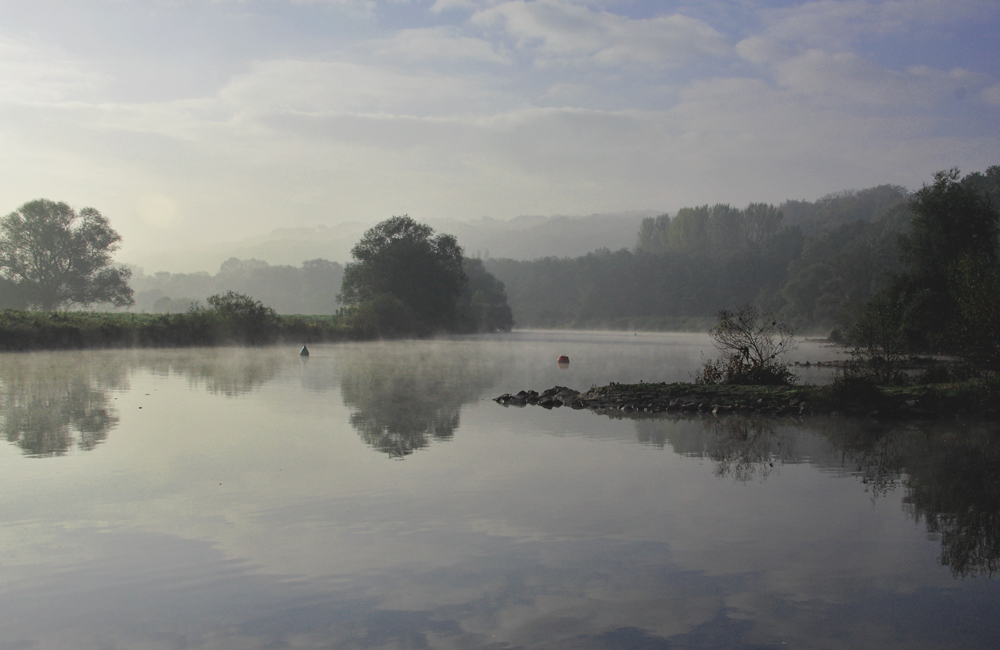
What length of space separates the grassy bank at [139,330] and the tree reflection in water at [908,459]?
40.4 m

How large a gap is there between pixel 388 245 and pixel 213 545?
80.8 meters

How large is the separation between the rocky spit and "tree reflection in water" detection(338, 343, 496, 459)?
8.50 ft

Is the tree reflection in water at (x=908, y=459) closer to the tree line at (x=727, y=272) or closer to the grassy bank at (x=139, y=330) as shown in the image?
the grassy bank at (x=139, y=330)

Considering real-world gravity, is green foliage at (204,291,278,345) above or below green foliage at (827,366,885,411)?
above

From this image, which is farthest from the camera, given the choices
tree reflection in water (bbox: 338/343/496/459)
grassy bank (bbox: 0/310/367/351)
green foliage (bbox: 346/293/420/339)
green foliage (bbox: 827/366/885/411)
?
green foliage (bbox: 346/293/420/339)

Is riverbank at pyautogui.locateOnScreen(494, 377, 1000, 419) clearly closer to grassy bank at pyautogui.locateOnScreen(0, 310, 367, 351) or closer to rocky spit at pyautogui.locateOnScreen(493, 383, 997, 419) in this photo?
rocky spit at pyautogui.locateOnScreen(493, 383, 997, 419)

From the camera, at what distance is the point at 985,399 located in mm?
17625

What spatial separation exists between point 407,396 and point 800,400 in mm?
11135

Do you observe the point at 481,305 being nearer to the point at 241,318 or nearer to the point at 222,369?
the point at 241,318

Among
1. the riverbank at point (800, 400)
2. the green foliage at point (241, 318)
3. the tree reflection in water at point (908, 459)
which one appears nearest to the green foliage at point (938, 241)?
the riverbank at point (800, 400)

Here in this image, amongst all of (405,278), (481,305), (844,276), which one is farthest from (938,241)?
(481,305)

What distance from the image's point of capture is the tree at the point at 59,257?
77188 millimetres

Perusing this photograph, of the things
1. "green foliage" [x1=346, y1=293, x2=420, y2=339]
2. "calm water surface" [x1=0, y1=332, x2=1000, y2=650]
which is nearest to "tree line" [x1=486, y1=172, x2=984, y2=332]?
"green foliage" [x1=346, y1=293, x2=420, y2=339]

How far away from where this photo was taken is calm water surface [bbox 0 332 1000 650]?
19.1 ft
